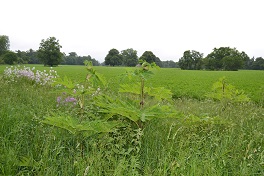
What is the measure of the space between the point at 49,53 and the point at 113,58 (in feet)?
123

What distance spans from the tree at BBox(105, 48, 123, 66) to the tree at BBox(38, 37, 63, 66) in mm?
34346

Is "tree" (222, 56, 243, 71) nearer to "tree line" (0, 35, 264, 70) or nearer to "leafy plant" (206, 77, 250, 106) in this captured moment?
"tree line" (0, 35, 264, 70)

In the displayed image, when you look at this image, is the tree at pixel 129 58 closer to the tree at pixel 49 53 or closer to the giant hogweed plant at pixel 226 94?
the tree at pixel 49 53

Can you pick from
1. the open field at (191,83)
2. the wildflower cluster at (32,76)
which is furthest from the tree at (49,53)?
the wildflower cluster at (32,76)

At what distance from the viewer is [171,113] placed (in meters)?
2.48

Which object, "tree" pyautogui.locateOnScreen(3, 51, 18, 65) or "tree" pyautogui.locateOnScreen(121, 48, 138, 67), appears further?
"tree" pyautogui.locateOnScreen(121, 48, 138, 67)

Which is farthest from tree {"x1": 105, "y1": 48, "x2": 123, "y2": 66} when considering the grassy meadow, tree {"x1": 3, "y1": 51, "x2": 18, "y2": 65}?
the grassy meadow

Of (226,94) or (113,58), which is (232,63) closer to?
(113,58)

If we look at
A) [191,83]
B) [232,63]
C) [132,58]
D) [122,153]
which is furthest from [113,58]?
[122,153]

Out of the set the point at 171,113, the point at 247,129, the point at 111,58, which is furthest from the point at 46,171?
the point at 111,58

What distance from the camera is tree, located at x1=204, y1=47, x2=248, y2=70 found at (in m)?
90.6

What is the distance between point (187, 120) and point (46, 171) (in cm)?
196

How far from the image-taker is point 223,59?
92312 mm

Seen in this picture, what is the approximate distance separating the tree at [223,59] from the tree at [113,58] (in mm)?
43748
